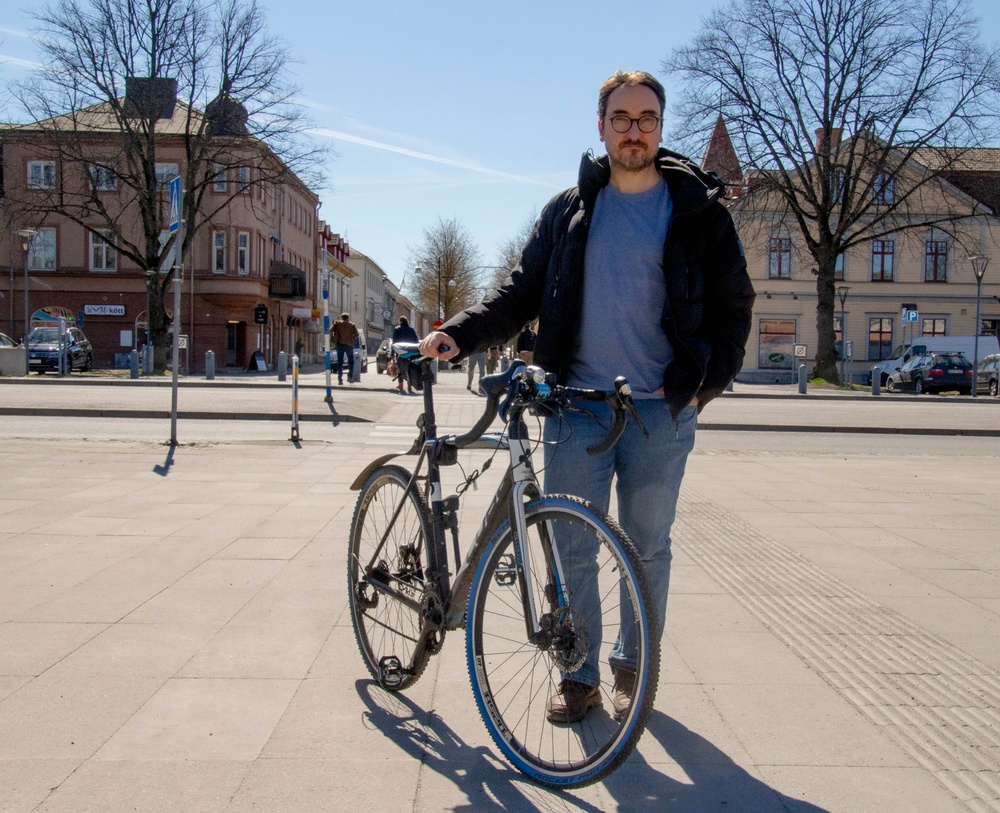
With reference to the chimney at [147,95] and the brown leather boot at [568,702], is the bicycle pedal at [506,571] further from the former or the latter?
the chimney at [147,95]

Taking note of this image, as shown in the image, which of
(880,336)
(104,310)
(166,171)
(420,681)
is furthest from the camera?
(880,336)

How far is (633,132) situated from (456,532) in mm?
1398

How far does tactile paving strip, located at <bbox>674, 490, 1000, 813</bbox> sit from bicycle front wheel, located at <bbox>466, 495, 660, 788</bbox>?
39.6 inches

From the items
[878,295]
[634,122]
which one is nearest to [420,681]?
[634,122]

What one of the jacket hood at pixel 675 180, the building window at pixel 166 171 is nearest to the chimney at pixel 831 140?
the building window at pixel 166 171

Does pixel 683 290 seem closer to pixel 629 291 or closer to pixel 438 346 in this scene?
pixel 629 291

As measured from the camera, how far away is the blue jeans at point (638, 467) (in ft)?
11.0

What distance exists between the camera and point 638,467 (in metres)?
3.35

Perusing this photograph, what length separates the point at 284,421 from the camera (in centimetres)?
1623

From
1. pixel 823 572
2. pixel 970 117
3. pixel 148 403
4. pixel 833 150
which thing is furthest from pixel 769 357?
pixel 823 572

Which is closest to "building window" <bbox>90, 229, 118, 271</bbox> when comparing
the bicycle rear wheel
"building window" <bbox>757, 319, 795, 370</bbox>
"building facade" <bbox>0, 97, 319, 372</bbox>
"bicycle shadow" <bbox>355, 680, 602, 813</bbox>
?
"building facade" <bbox>0, 97, 319, 372</bbox>

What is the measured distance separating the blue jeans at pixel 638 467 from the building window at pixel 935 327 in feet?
183

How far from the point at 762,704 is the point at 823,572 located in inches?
90.1

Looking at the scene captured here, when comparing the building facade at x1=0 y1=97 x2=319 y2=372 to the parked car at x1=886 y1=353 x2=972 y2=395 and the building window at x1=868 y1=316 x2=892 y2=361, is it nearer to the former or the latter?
the parked car at x1=886 y1=353 x2=972 y2=395
